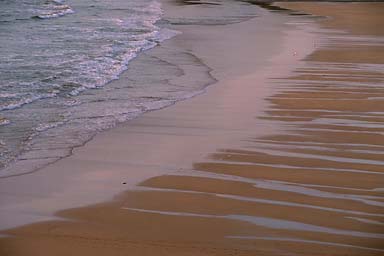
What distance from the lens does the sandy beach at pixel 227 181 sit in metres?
4.53

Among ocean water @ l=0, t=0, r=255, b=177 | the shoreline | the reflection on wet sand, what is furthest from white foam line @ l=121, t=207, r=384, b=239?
ocean water @ l=0, t=0, r=255, b=177

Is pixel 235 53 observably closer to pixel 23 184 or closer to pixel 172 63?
pixel 172 63

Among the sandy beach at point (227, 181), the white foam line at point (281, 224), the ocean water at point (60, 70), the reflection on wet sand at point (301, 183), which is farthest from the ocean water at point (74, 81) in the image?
the white foam line at point (281, 224)

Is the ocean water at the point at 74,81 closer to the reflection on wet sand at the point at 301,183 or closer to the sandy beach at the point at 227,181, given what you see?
the sandy beach at the point at 227,181

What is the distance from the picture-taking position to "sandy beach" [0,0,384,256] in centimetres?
453

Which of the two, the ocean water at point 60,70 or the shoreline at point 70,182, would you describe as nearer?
the shoreline at point 70,182

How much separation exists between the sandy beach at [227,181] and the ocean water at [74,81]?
0.91 feet

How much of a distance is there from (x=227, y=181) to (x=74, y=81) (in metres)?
4.84

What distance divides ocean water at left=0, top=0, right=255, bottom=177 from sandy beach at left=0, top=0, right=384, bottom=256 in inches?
10.9

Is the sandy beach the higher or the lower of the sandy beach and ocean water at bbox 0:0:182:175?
the higher

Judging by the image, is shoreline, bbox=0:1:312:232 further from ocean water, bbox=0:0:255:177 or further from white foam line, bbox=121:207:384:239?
white foam line, bbox=121:207:384:239

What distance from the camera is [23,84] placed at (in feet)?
31.9

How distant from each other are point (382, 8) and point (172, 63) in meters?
15.3

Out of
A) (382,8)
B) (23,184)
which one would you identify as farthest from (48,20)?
(23,184)
